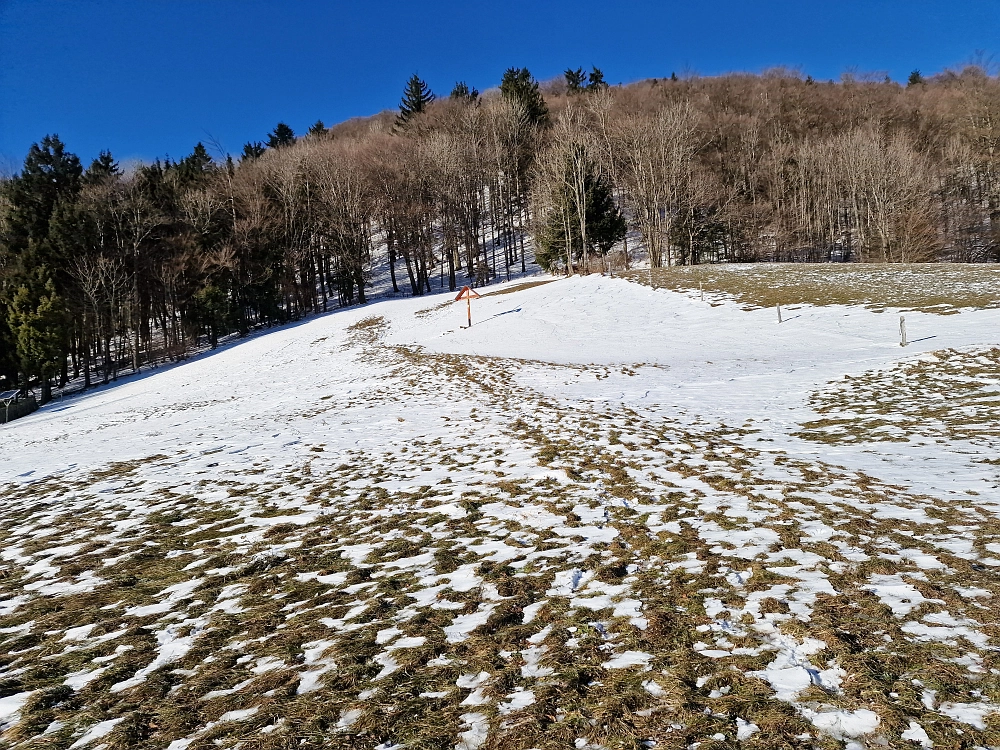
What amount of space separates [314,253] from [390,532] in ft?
175

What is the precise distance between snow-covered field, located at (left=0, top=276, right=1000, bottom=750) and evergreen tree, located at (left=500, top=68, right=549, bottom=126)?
64.0 meters

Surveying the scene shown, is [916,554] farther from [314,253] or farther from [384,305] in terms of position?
[314,253]

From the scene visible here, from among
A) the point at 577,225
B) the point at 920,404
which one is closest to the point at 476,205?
the point at 577,225

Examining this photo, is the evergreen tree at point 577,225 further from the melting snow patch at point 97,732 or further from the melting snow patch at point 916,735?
the melting snow patch at point 97,732

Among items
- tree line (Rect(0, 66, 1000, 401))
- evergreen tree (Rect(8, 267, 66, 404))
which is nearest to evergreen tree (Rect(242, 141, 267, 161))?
tree line (Rect(0, 66, 1000, 401))

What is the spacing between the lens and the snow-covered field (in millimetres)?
2725

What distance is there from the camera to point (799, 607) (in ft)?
11.7

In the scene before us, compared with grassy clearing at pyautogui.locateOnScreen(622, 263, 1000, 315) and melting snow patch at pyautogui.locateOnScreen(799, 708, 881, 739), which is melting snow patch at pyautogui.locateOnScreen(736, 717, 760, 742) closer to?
melting snow patch at pyautogui.locateOnScreen(799, 708, 881, 739)

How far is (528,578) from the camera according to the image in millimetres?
4293

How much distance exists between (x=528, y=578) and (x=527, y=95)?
7251 centimetres

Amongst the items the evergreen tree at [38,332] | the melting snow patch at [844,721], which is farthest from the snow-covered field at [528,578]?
the evergreen tree at [38,332]

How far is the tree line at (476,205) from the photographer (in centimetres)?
3822

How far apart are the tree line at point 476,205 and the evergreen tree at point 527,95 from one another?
0.93ft

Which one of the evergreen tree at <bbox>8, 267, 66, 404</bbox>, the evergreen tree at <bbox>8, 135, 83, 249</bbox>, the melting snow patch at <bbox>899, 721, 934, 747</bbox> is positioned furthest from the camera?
the evergreen tree at <bbox>8, 135, 83, 249</bbox>
